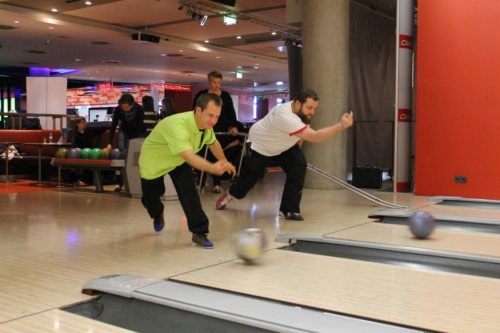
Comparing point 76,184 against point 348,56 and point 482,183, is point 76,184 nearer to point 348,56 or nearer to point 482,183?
point 348,56

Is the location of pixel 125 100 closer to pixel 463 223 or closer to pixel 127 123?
pixel 127 123

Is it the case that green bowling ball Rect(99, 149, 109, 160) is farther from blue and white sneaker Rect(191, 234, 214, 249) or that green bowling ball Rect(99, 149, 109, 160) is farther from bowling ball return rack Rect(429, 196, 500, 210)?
bowling ball return rack Rect(429, 196, 500, 210)

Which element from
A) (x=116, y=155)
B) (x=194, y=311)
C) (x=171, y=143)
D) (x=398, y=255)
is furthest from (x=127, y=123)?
(x=194, y=311)

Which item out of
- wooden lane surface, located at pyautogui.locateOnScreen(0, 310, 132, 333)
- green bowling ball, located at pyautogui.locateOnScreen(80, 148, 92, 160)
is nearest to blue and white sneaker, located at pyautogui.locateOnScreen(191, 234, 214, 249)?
wooden lane surface, located at pyautogui.locateOnScreen(0, 310, 132, 333)

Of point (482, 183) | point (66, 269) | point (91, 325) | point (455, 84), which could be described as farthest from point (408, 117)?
point (91, 325)

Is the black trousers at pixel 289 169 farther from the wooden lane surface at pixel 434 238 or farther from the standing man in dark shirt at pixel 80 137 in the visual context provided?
the standing man in dark shirt at pixel 80 137

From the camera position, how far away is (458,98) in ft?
17.7

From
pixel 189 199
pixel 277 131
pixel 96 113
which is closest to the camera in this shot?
pixel 189 199

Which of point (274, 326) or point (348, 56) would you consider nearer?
point (274, 326)

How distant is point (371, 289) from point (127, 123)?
13.3 ft

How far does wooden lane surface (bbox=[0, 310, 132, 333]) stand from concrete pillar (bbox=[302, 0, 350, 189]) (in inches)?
195

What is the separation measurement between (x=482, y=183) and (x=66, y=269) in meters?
4.26

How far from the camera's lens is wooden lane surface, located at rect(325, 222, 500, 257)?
2.99 m

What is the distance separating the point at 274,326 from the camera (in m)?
1.61
